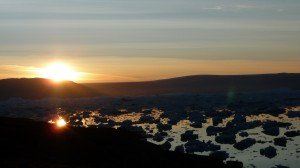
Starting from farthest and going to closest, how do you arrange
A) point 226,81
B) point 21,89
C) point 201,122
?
point 226,81 → point 21,89 → point 201,122

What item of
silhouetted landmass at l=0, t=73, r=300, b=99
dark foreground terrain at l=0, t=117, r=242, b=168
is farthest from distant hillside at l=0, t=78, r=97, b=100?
dark foreground terrain at l=0, t=117, r=242, b=168

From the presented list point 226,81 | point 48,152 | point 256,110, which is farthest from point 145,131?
point 226,81

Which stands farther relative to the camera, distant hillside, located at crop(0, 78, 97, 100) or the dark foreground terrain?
distant hillside, located at crop(0, 78, 97, 100)

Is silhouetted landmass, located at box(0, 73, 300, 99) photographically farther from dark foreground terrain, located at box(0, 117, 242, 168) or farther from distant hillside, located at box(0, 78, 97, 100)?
dark foreground terrain, located at box(0, 117, 242, 168)

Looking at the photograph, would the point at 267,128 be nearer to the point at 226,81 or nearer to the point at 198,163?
the point at 198,163

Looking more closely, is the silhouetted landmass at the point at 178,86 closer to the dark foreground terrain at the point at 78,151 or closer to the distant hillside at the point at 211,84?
the distant hillside at the point at 211,84

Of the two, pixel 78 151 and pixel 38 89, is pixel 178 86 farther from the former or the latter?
pixel 78 151
